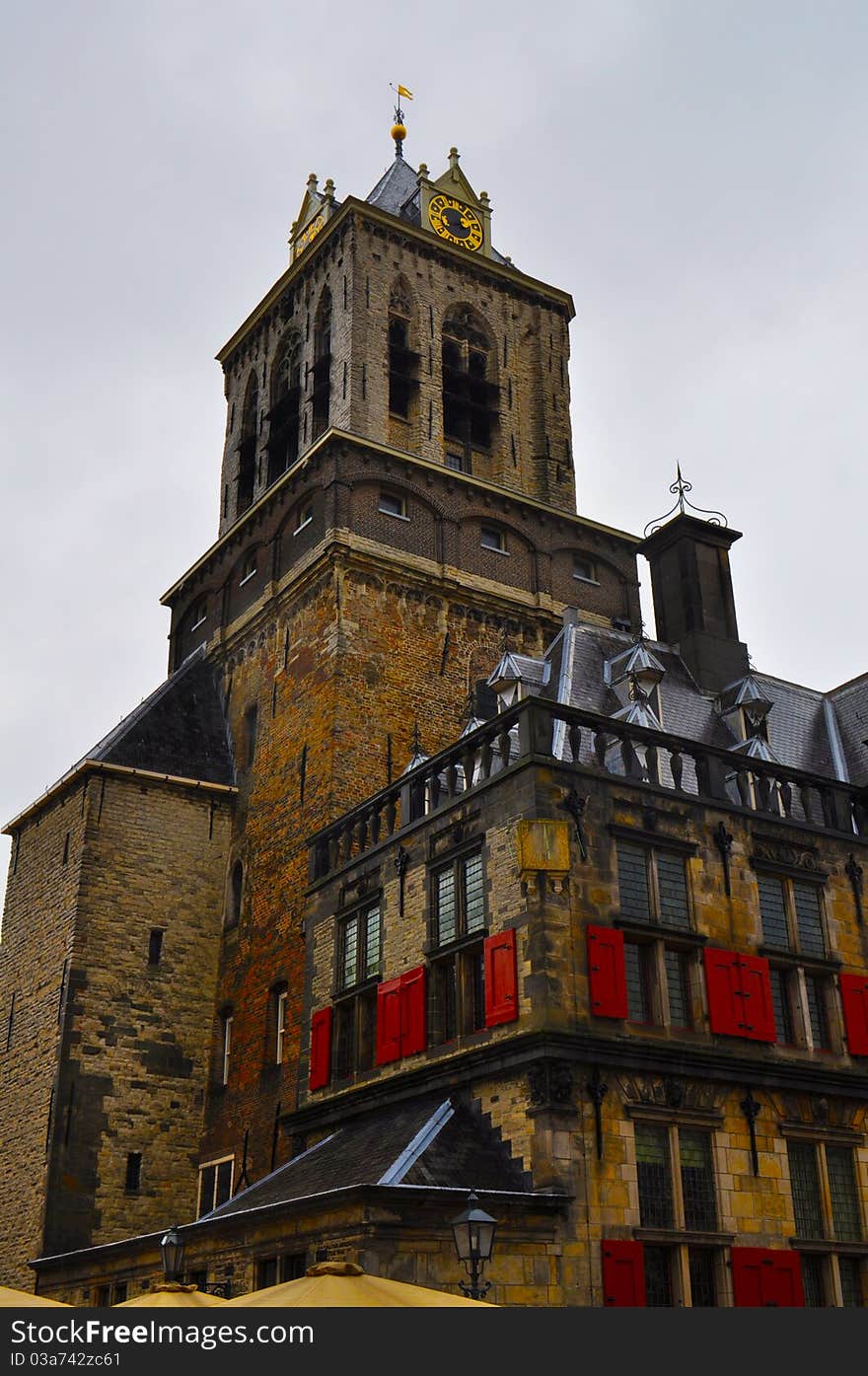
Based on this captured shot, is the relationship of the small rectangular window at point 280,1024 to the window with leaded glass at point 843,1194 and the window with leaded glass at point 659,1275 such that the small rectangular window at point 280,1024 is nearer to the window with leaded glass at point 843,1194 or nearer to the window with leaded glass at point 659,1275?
the window with leaded glass at point 659,1275

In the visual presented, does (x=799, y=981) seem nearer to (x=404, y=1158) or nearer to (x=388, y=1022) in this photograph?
(x=388, y=1022)

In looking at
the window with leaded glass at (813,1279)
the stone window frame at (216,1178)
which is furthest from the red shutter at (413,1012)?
the stone window frame at (216,1178)

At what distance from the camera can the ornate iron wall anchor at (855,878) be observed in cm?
2396

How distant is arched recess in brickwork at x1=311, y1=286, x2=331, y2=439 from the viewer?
121ft

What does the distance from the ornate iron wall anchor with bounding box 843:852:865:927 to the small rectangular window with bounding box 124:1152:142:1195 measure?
49.7 feet

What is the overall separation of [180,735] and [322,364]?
10.8 metres

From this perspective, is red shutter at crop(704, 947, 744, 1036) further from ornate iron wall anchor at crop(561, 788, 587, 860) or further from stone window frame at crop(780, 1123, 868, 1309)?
ornate iron wall anchor at crop(561, 788, 587, 860)

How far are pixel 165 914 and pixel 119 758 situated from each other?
370cm

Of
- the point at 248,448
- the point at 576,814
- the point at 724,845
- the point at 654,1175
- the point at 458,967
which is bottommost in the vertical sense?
the point at 654,1175

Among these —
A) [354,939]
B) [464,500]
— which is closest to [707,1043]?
[354,939]

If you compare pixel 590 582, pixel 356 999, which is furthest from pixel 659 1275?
pixel 590 582

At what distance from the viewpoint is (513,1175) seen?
19.1 m

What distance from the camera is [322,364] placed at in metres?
37.3

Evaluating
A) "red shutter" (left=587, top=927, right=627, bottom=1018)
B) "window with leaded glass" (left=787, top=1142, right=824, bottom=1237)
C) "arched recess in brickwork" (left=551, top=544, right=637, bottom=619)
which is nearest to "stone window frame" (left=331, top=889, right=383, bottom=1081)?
"red shutter" (left=587, top=927, right=627, bottom=1018)
